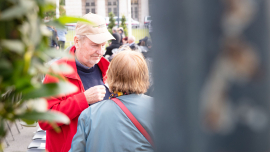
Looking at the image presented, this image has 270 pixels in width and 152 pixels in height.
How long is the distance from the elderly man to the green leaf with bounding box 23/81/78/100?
4.65 ft

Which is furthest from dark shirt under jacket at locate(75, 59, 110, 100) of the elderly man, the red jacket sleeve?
the red jacket sleeve

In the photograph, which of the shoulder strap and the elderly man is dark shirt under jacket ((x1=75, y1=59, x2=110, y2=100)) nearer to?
the elderly man

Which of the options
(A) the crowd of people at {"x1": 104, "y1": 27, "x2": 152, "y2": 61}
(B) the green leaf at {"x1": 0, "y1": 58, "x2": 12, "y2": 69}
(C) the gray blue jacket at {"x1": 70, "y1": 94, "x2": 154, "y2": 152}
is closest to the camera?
(B) the green leaf at {"x1": 0, "y1": 58, "x2": 12, "y2": 69}

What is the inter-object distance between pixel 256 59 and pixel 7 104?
1.23ft

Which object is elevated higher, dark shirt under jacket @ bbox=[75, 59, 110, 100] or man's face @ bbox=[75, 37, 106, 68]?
man's face @ bbox=[75, 37, 106, 68]

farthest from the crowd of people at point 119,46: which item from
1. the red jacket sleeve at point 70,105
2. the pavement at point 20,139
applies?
the pavement at point 20,139

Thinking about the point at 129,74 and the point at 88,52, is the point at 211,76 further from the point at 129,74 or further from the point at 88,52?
the point at 88,52

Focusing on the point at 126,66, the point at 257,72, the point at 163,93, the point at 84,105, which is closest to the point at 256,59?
the point at 257,72

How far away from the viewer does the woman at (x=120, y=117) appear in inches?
66.9

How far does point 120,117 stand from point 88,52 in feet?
2.56

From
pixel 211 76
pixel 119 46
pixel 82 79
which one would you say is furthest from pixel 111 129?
pixel 119 46

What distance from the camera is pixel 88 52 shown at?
2311 millimetres

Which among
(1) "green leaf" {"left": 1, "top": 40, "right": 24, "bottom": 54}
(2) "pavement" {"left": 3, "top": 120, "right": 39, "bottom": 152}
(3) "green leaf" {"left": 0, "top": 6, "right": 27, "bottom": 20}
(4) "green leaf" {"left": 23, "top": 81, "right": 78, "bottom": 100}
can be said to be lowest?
(2) "pavement" {"left": 3, "top": 120, "right": 39, "bottom": 152}

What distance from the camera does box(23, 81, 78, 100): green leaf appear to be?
442mm
